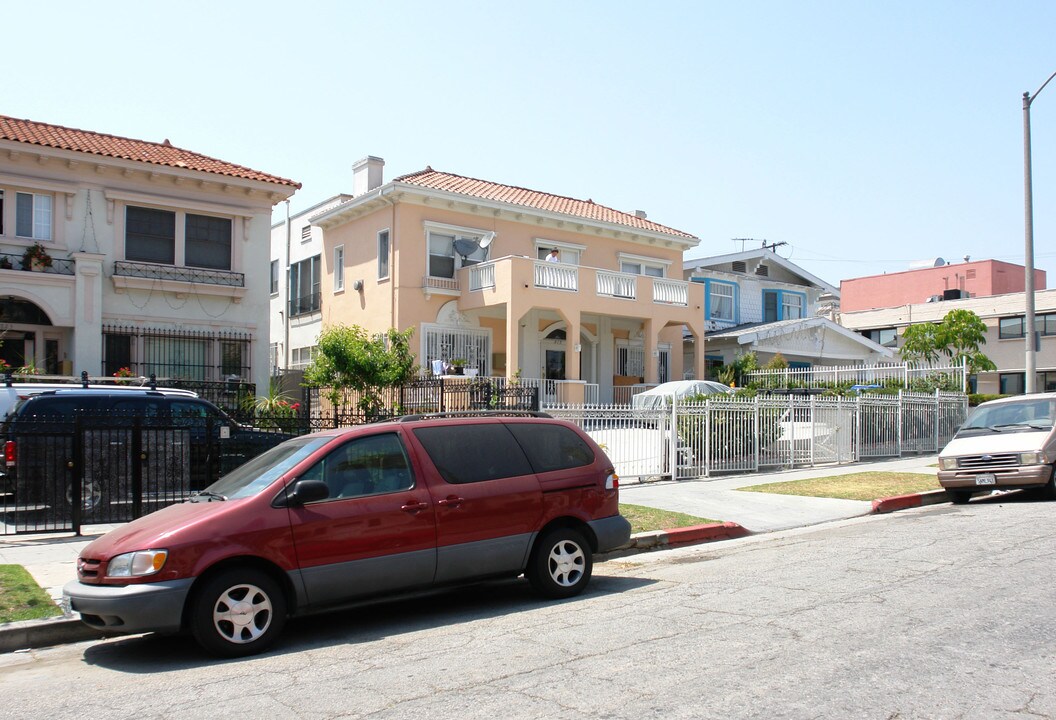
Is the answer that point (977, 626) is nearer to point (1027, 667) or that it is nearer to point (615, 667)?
point (1027, 667)

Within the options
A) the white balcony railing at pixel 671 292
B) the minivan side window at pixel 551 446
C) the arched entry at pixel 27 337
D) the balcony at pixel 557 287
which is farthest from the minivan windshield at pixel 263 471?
the white balcony railing at pixel 671 292

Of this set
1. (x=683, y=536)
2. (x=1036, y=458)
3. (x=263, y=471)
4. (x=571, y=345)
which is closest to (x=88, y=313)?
(x=571, y=345)

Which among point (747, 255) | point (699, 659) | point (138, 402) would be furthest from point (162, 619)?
point (747, 255)

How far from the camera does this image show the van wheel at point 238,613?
6711 mm

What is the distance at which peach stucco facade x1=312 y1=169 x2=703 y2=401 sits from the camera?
2580 cm

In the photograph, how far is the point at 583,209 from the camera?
101 feet

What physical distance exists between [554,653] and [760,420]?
13.3 meters

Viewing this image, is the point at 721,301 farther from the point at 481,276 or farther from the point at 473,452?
the point at 473,452

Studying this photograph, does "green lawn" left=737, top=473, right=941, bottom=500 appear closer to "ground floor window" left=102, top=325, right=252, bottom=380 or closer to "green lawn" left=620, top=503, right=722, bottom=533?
"green lawn" left=620, top=503, right=722, bottom=533

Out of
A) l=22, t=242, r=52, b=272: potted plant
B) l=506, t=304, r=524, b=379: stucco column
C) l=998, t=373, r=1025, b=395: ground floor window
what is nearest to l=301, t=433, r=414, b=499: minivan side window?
l=22, t=242, r=52, b=272: potted plant

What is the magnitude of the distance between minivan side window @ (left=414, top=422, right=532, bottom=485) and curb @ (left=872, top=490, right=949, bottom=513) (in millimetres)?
8200

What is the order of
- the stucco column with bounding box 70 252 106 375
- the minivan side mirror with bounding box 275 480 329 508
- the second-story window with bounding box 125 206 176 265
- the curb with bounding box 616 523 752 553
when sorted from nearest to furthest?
the minivan side mirror with bounding box 275 480 329 508
the curb with bounding box 616 523 752 553
the stucco column with bounding box 70 252 106 375
the second-story window with bounding box 125 206 176 265

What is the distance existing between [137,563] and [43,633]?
168 centimetres

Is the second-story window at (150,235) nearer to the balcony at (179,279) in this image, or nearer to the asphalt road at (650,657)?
the balcony at (179,279)
